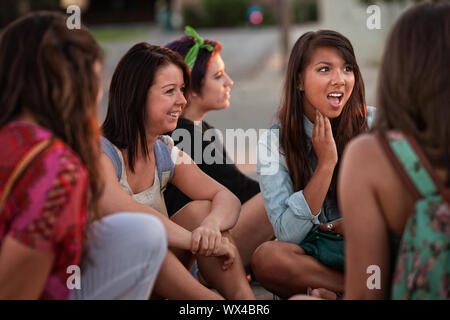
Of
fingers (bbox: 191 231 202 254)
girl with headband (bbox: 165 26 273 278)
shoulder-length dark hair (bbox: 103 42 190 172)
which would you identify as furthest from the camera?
girl with headband (bbox: 165 26 273 278)

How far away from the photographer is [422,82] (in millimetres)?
1963

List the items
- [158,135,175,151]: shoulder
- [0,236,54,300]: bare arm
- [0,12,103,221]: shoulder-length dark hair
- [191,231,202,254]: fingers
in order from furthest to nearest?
[158,135,175,151]: shoulder
[191,231,202,254]: fingers
[0,12,103,221]: shoulder-length dark hair
[0,236,54,300]: bare arm

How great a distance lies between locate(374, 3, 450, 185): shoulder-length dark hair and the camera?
6.34 ft

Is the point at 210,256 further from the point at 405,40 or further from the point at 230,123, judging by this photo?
the point at 230,123

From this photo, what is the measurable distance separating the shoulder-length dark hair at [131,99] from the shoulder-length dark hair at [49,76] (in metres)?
0.98

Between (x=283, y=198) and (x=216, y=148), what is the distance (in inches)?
38.5

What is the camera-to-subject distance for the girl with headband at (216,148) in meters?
3.54

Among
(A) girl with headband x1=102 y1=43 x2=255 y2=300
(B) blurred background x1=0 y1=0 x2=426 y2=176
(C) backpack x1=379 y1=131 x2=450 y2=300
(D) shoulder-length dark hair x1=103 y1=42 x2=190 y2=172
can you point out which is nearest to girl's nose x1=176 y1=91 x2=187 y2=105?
(A) girl with headband x1=102 y1=43 x2=255 y2=300

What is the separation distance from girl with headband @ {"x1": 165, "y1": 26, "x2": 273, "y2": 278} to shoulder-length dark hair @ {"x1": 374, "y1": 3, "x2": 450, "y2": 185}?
1.62 metres

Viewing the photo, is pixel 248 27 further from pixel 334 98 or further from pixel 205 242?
pixel 205 242

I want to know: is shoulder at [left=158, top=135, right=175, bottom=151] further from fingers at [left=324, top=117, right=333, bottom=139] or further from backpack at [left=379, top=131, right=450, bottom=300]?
backpack at [left=379, top=131, right=450, bottom=300]

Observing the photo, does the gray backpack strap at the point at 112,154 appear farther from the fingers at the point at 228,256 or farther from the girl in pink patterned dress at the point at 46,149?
the girl in pink patterned dress at the point at 46,149

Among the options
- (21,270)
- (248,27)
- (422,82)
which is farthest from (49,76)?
(248,27)

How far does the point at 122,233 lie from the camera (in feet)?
7.23
